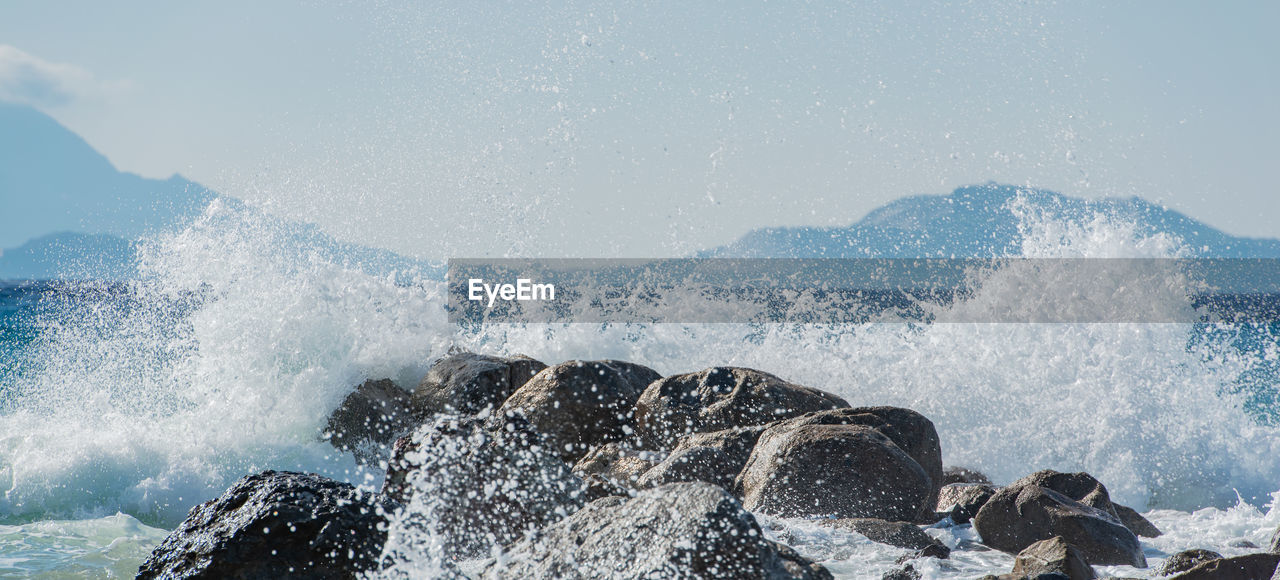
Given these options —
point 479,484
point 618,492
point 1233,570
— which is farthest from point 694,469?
point 1233,570

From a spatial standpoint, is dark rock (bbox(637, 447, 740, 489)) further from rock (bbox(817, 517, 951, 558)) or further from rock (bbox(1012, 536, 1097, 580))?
rock (bbox(1012, 536, 1097, 580))

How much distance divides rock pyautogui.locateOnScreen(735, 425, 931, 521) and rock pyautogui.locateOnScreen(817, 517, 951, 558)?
9.2 inches

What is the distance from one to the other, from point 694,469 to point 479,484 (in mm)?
1403

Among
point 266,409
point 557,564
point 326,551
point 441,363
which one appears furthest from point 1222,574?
point 266,409

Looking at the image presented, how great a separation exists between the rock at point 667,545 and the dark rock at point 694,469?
2.09 m

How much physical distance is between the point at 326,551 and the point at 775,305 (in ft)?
100

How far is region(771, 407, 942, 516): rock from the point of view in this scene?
604 cm

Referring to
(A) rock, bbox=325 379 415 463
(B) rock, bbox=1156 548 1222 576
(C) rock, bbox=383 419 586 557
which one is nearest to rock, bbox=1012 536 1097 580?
(B) rock, bbox=1156 548 1222 576

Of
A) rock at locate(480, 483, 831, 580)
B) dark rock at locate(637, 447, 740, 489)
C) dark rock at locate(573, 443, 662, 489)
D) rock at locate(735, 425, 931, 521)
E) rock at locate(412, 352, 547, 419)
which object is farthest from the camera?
rock at locate(412, 352, 547, 419)

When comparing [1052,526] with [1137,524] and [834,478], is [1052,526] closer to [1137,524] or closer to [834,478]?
[834,478]

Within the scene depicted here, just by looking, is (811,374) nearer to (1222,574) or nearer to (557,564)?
(1222,574)

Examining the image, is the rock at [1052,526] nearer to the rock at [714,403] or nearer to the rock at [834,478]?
the rock at [834,478]

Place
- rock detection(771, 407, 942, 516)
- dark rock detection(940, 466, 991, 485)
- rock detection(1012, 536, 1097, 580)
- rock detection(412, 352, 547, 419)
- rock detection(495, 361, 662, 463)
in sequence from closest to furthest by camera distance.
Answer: rock detection(1012, 536, 1097, 580) < rock detection(771, 407, 942, 516) < rock detection(495, 361, 662, 463) < dark rock detection(940, 466, 991, 485) < rock detection(412, 352, 547, 419)

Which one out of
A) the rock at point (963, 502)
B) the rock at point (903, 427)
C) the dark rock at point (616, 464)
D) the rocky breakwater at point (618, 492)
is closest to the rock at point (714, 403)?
the rocky breakwater at point (618, 492)
